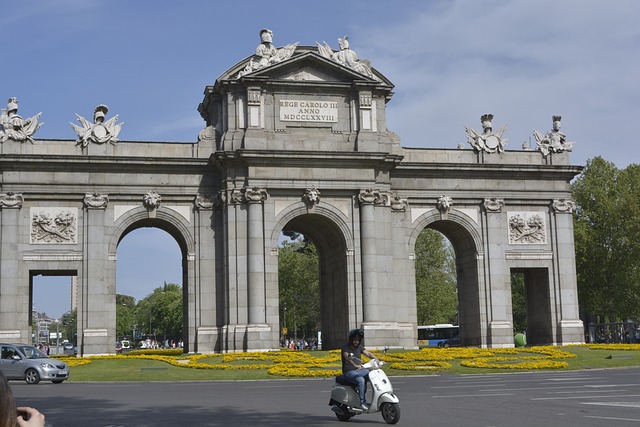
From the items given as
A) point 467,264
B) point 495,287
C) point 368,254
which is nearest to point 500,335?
point 495,287

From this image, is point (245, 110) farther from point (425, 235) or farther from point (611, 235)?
point (425, 235)

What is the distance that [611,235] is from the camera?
259 feet

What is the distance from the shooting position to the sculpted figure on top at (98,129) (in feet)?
174

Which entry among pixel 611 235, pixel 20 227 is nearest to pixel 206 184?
pixel 20 227

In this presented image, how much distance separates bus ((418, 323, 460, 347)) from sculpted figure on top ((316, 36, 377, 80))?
47052mm

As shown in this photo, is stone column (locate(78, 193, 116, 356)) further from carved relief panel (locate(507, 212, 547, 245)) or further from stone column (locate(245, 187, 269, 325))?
carved relief panel (locate(507, 212, 547, 245))

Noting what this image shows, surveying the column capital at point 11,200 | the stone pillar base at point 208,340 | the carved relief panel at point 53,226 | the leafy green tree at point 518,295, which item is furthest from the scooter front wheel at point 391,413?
the leafy green tree at point 518,295

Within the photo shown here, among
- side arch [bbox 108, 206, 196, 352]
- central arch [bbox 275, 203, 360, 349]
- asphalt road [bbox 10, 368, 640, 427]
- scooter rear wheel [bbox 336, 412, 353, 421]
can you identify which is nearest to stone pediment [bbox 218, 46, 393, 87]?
central arch [bbox 275, 203, 360, 349]

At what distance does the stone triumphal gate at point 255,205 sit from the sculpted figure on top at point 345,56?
91 millimetres

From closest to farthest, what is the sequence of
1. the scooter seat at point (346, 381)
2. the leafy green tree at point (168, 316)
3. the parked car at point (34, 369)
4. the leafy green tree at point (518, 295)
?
the scooter seat at point (346, 381) → the parked car at point (34, 369) → the leafy green tree at point (518, 295) → the leafy green tree at point (168, 316)

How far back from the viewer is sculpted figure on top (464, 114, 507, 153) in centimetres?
5869

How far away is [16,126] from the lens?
2061 inches

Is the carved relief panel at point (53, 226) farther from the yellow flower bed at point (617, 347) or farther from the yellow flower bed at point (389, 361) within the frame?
the yellow flower bed at point (617, 347)

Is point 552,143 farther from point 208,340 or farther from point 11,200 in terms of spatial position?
point 11,200
